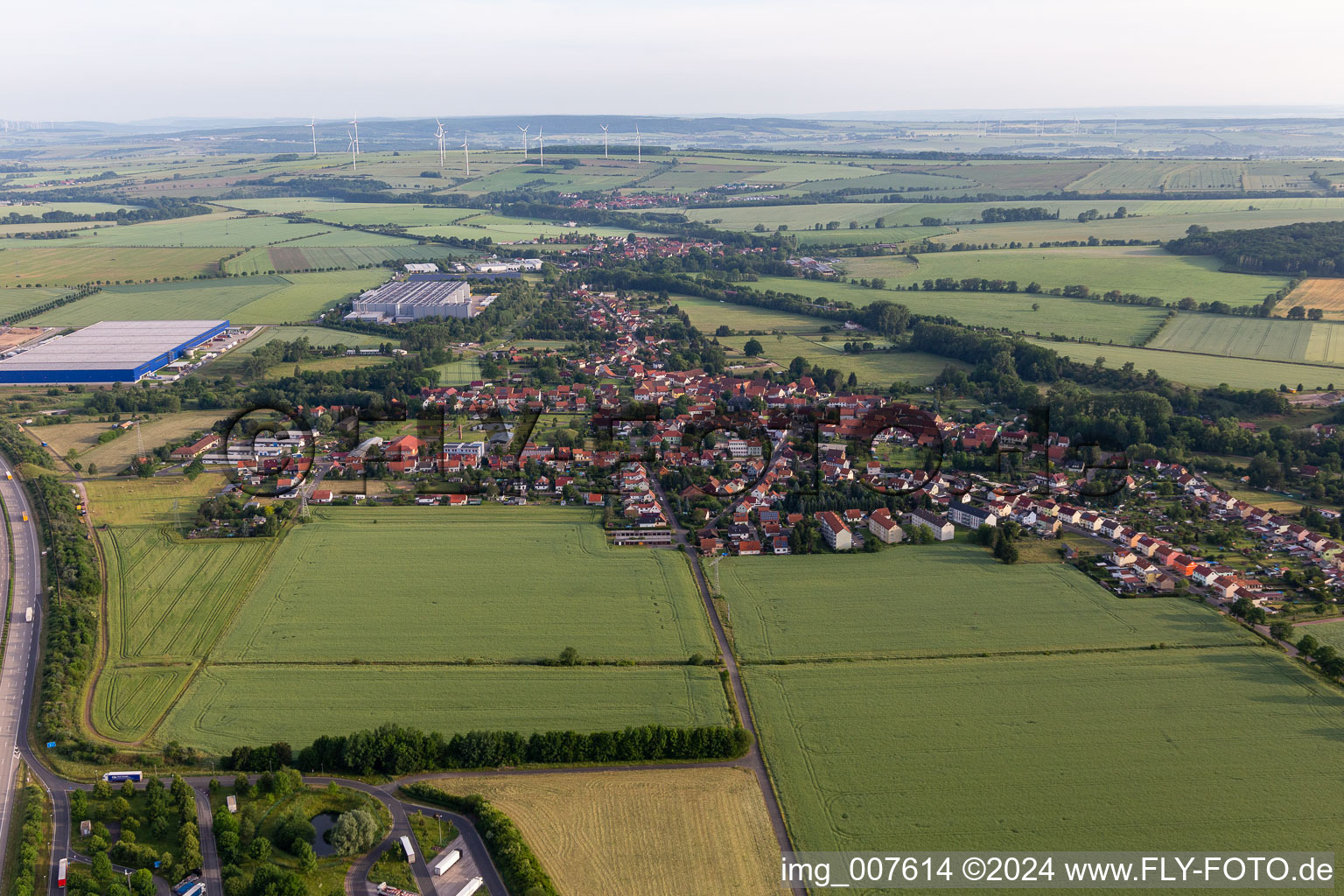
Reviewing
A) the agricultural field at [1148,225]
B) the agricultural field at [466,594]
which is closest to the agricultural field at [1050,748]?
the agricultural field at [466,594]

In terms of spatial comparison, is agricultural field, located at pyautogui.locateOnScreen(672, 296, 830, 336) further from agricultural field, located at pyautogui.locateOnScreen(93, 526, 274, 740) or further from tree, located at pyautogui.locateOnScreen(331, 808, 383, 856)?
tree, located at pyautogui.locateOnScreen(331, 808, 383, 856)

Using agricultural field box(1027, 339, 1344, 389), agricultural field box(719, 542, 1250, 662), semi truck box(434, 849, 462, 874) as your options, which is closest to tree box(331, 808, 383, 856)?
semi truck box(434, 849, 462, 874)

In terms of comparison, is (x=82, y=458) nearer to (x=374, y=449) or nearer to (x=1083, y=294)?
(x=374, y=449)

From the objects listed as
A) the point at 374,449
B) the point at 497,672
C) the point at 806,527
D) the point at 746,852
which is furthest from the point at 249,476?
the point at 746,852

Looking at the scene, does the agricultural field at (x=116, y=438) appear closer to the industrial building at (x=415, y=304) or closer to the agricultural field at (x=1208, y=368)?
the industrial building at (x=415, y=304)

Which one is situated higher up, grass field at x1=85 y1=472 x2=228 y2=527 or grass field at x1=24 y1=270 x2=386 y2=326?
grass field at x1=24 y1=270 x2=386 y2=326
